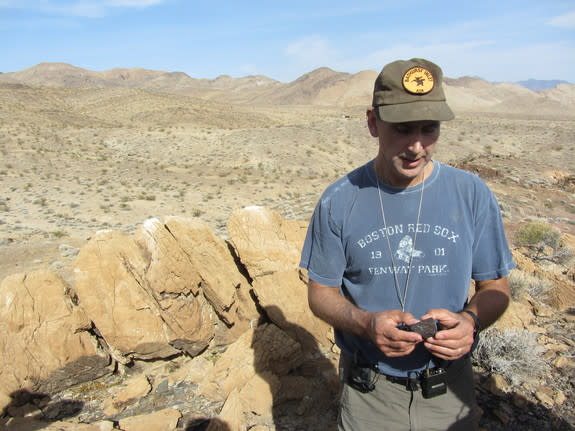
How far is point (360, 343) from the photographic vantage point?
6.38 ft

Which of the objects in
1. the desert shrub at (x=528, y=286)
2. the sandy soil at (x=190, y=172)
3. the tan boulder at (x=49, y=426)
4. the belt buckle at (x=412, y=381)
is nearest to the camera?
the belt buckle at (x=412, y=381)

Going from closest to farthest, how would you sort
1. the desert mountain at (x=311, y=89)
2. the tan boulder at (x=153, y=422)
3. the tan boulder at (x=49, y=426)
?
the tan boulder at (x=49, y=426), the tan boulder at (x=153, y=422), the desert mountain at (x=311, y=89)

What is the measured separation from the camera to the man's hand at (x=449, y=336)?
5.31 feet

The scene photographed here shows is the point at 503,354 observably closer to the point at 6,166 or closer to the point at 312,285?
the point at 312,285

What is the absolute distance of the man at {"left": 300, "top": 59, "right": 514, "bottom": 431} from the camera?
1714mm

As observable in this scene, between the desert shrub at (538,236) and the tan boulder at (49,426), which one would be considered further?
the desert shrub at (538,236)

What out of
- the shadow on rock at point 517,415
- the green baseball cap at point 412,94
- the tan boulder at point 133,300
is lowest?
the shadow on rock at point 517,415

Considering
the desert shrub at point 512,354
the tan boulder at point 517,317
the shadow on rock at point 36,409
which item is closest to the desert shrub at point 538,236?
the tan boulder at point 517,317

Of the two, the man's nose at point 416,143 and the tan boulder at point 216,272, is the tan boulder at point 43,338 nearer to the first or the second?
the tan boulder at point 216,272

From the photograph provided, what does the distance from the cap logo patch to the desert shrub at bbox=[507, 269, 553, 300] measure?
14.2ft

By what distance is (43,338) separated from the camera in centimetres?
394

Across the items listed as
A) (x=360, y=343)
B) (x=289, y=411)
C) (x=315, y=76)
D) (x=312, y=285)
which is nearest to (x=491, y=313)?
(x=360, y=343)

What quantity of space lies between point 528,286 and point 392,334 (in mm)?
4656

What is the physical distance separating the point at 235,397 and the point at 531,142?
1284 inches
